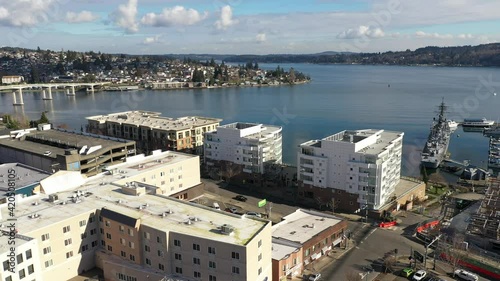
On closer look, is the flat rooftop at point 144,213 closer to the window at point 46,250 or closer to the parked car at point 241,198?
the window at point 46,250

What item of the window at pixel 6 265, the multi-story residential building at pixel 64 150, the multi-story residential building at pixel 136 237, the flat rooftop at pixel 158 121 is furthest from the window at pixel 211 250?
the flat rooftop at pixel 158 121

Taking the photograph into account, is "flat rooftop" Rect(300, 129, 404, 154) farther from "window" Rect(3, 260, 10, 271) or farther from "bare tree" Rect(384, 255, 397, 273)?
"window" Rect(3, 260, 10, 271)

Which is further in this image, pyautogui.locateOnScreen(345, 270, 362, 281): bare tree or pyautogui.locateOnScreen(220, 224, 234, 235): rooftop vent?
pyautogui.locateOnScreen(345, 270, 362, 281): bare tree

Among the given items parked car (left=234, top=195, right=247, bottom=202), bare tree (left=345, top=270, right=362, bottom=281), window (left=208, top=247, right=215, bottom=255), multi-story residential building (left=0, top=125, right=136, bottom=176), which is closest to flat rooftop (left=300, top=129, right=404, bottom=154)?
parked car (left=234, top=195, right=247, bottom=202)

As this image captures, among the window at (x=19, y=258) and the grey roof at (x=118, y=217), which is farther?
the grey roof at (x=118, y=217)

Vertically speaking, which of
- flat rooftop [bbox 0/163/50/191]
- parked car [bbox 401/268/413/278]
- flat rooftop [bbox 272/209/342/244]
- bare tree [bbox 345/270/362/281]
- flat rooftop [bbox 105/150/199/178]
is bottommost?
parked car [bbox 401/268/413/278]

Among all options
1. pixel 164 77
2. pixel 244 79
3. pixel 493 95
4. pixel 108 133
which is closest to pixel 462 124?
pixel 493 95
